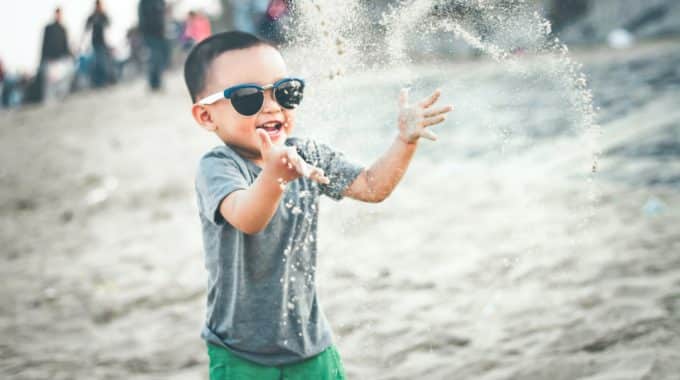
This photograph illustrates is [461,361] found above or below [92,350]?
below

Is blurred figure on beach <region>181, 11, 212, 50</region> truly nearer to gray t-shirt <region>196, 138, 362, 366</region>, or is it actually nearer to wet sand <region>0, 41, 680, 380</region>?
wet sand <region>0, 41, 680, 380</region>

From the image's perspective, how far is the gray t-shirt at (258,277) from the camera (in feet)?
6.44

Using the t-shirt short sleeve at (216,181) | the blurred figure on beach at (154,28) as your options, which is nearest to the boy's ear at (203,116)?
the t-shirt short sleeve at (216,181)

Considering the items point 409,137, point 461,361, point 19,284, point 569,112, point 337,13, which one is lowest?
point 461,361

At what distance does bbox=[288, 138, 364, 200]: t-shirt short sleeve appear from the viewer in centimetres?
221

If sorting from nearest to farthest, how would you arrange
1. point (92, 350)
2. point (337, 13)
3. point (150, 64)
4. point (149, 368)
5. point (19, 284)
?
point (337, 13) < point (149, 368) < point (92, 350) < point (19, 284) < point (150, 64)

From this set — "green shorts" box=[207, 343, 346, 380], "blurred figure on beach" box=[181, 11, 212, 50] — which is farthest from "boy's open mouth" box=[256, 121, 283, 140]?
"blurred figure on beach" box=[181, 11, 212, 50]

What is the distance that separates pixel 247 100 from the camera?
6.57ft

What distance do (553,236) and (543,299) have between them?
1043 mm

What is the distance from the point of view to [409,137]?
2.10 metres

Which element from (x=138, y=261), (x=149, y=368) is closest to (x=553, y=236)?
(x=149, y=368)

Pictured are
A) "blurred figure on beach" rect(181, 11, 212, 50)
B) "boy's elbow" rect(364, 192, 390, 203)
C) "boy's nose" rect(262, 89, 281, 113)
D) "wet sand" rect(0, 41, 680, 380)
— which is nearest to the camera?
"boy's nose" rect(262, 89, 281, 113)

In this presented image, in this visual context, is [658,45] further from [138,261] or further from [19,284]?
[19,284]

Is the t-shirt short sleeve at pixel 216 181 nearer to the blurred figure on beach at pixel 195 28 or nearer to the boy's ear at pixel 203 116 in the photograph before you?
the boy's ear at pixel 203 116
